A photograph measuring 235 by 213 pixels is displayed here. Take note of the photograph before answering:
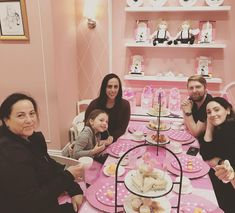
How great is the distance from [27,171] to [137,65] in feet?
7.63

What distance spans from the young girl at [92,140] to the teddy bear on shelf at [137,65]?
1.41 m

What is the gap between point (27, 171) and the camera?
1.33m

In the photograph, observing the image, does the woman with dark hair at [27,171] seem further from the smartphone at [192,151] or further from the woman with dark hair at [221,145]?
the woman with dark hair at [221,145]

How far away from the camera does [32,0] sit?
2.72 m

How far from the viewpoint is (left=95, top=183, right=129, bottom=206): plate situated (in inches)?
54.4

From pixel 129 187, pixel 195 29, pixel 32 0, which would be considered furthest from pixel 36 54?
pixel 129 187

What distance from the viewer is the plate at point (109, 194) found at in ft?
4.53

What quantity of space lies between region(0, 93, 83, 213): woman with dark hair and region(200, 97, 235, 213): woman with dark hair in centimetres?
98

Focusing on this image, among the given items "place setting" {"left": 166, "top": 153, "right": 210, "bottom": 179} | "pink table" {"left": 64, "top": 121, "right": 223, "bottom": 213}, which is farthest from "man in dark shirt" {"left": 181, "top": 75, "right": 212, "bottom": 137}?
"pink table" {"left": 64, "top": 121, "right": 223, "bottom": 213}

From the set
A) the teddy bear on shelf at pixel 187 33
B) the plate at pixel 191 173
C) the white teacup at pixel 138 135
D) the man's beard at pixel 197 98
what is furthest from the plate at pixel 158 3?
the plate at pixel 191 173

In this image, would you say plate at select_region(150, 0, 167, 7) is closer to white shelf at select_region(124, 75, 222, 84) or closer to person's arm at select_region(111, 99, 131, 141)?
white shelf at select_region(124, 75, 222, 84)

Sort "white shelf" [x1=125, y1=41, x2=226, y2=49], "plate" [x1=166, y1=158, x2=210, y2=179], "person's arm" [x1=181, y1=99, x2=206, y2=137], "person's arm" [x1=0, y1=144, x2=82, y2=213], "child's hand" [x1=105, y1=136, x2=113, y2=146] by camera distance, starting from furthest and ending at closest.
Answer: "white shelf" [x1=125, y1=41, x2=226, y2=49], "person's arm" [x1=181, y1=99, x2=206, y2=137], "child's hand" [x1=105, y1=136, x2=113, y2=146], "plate" [x1=166, y1=158, x2=210, y2=179], "person's arm" [x1=0, y1=144, x2=82, y2=213]

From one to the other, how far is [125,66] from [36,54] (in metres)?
1.12

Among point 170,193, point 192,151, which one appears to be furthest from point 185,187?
point 192,151
